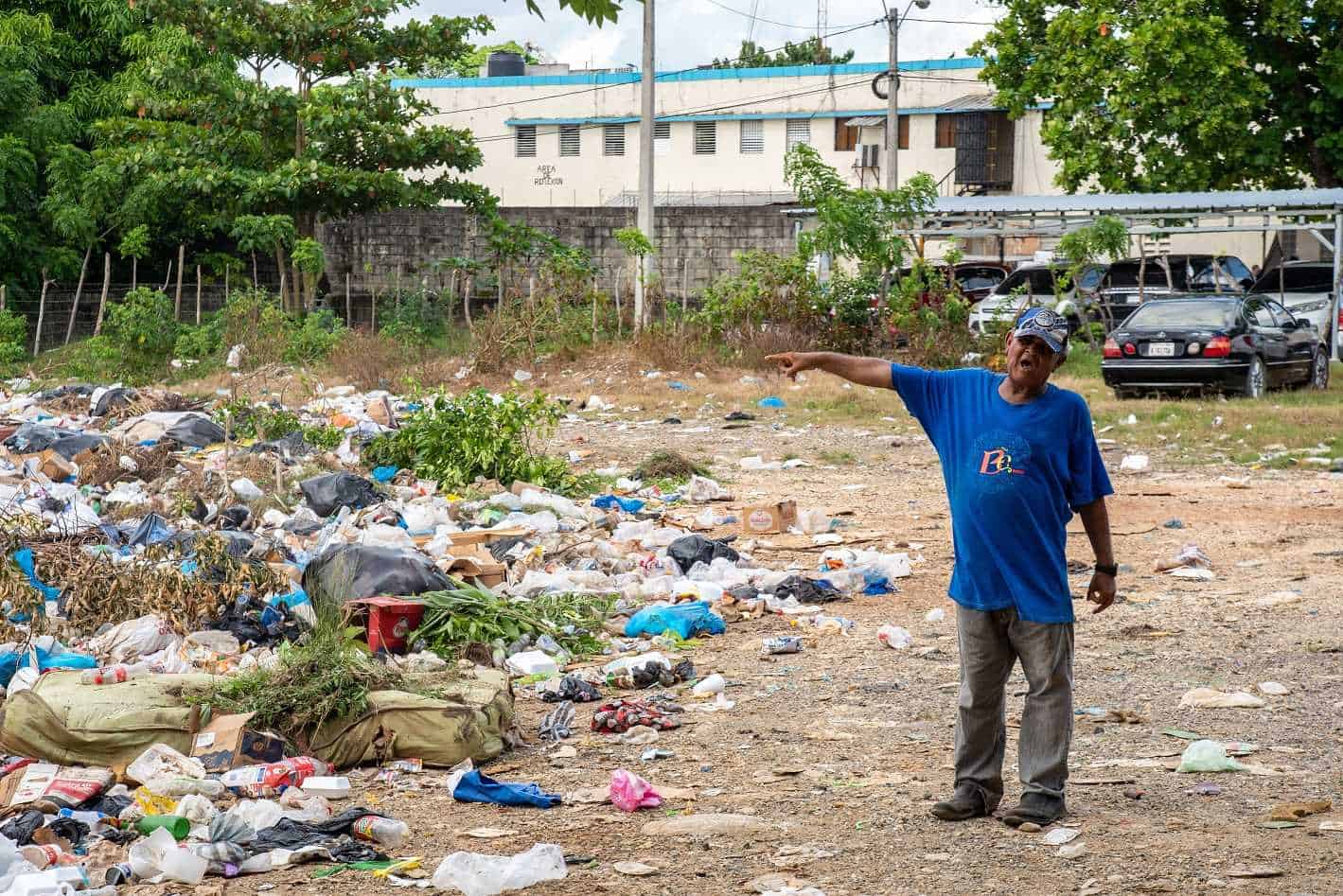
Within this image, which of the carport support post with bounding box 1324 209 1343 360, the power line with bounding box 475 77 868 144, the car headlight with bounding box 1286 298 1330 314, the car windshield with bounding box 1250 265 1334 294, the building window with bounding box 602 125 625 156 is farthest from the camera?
the building window with bounding box 602 125 625 156

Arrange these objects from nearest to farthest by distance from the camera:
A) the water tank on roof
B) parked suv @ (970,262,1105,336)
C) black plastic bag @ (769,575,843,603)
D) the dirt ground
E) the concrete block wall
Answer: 1. the dirt ground
2. black plastic bag @ (769,575,843,603)
3. parked suv @ (970,262,1105,336)
4. the concrete block wall
5. the water tank on roof

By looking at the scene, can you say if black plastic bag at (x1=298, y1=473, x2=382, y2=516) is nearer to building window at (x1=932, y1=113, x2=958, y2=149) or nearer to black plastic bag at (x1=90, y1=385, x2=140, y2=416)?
black plastic bag at (x1=90, y1=385, x2=140, y2=416)

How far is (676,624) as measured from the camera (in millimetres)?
7207

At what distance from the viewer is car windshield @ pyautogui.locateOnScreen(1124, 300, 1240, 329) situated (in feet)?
53.1

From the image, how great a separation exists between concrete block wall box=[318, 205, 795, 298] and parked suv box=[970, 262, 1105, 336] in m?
3.50

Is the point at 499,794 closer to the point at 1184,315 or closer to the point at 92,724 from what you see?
the point at 92,724

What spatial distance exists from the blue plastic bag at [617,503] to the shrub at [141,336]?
1144cm

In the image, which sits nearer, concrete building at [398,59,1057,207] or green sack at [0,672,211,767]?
green sack at [0,672,211,767]

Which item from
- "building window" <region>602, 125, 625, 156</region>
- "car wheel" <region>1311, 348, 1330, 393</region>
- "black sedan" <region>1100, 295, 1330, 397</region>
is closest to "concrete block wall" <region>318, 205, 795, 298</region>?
"black sedan" <region>1100, 295, 1330, 397</region>

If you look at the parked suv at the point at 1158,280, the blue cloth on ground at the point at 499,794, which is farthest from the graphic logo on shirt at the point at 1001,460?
the parked suv at the point at 1158,280

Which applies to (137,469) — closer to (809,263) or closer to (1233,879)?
(1233,879)

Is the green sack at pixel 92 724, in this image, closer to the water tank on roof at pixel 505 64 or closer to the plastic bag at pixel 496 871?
the plastic bag at pixel 496 871

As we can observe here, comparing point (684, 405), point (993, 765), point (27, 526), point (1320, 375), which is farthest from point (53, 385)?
point (993, 765)

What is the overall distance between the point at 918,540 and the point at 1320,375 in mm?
10298
